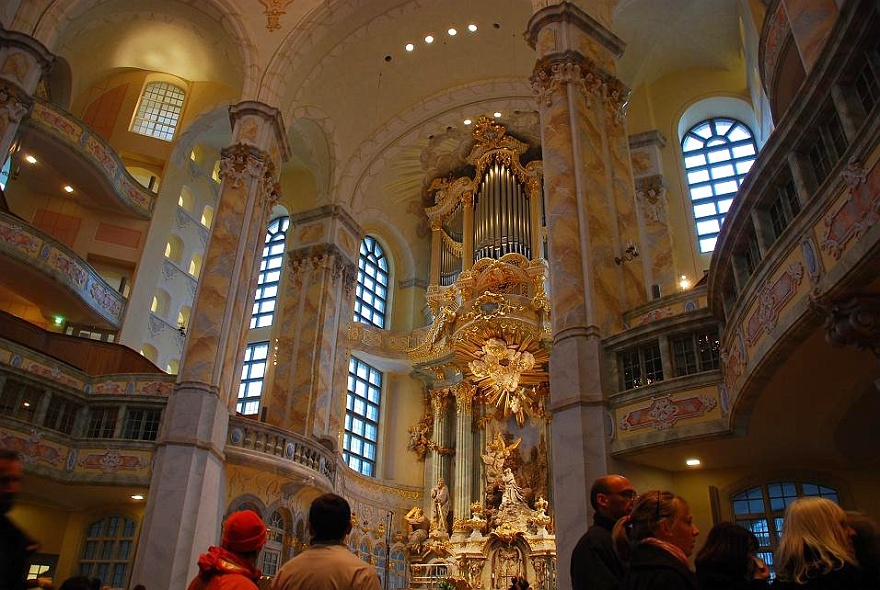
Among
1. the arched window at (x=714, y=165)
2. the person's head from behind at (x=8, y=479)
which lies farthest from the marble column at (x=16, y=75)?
the arched window at (x=714, y=165)

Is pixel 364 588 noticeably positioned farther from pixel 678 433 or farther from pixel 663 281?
pixel 663 281

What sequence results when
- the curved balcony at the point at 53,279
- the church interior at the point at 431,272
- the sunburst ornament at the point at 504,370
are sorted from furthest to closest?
the sunburst ornament at the point at 504,370
the curved balcony at the point at 53,279
the church interior at the point at 431,272

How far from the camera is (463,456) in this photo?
2198 cm

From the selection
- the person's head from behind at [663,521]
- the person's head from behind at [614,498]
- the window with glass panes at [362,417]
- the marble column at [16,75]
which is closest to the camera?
the person's head from behind at [663,521]

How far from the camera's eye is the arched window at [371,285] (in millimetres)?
24609

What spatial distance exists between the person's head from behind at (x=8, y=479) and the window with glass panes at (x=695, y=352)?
9082 mm

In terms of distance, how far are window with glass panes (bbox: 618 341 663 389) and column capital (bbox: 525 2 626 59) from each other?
637 centimetres

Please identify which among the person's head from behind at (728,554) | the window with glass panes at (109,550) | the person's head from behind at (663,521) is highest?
the window with glass panes at (109,550)

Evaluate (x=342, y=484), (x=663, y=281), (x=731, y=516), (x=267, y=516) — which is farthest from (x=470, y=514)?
(x=731, y=516)

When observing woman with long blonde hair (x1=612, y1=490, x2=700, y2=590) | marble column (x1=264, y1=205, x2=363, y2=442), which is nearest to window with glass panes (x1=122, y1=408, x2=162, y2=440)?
marble column (x1=264, y1=205, x2=363, y2=442)

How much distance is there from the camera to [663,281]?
57.6ft

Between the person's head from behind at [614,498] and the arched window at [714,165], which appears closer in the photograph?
the person's head from behind at [614,498]

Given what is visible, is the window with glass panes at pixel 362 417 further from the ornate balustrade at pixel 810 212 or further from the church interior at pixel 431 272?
the ornate balustrade at pixel 810 212

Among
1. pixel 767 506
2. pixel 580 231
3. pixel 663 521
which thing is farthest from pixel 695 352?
pixel 663 521
